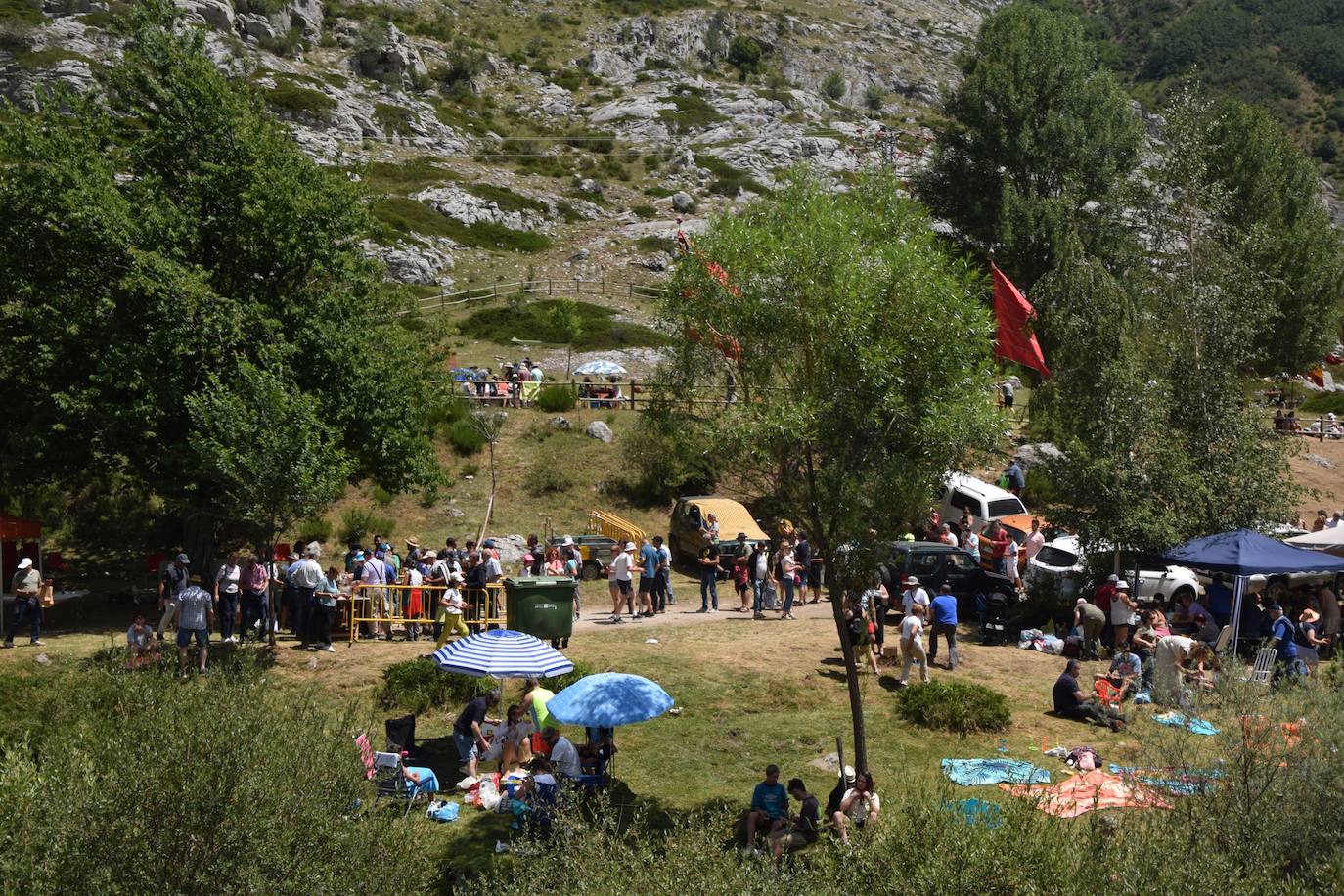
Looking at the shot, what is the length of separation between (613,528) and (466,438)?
6.92 meters

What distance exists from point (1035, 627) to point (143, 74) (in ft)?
66.1

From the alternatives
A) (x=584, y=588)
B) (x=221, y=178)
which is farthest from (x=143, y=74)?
(x=584, y=588)

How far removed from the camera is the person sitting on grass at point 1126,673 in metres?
16.2

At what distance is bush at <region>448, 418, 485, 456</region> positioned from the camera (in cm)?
3189

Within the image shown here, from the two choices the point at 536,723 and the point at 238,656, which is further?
the point at 536,723

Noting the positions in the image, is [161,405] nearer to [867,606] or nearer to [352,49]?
[867,606]

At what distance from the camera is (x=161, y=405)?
20.0 metres

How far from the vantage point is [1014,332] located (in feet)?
79.0

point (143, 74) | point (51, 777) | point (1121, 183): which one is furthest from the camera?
point (1121, 183)

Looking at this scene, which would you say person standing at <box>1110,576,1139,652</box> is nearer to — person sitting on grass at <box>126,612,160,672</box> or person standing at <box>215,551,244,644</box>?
person standing at <box>215,551,244,644</box>

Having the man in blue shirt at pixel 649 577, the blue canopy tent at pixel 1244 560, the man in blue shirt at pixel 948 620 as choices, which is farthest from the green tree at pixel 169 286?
the blue canopy tent at pixel 1244 560

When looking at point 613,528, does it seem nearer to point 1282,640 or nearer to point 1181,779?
point 1282,640

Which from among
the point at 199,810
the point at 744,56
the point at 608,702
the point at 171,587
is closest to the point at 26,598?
the point at 171,587

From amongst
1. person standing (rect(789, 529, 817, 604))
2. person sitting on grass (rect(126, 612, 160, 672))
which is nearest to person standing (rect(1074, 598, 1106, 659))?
person standing (rect(789, 529, 817, 604))
